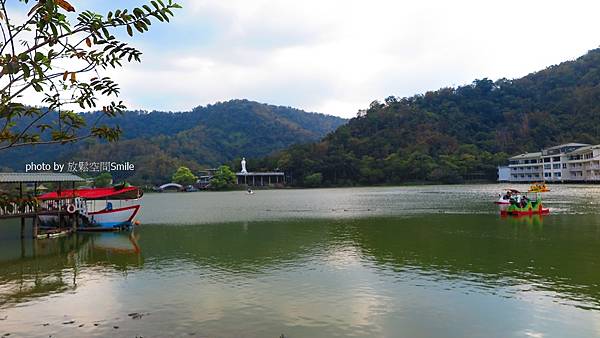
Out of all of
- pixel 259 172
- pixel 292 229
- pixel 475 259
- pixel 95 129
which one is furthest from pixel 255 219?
pixel 259 172

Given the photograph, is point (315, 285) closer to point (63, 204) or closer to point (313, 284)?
point (313, 284)

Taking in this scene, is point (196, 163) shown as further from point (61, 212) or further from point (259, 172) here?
point (61, 212)

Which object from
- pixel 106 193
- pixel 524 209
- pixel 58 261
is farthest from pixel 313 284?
pixel 524 209

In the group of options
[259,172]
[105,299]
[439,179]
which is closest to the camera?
Result: [105,299]

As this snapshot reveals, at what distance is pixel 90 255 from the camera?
910 inches

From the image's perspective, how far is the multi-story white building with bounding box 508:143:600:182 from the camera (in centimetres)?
9025

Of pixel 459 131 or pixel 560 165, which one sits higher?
pixel 459 131

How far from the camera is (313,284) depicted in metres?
15.5

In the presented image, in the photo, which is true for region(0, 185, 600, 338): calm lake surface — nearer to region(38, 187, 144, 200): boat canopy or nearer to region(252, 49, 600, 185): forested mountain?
region(38, 187, 144, 200): boat canopy

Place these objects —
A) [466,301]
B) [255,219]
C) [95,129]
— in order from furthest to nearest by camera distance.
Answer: [255,219]
[466,301]
[95,129]

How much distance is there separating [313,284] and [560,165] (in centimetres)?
10173

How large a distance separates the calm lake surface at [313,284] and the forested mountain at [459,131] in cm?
9623

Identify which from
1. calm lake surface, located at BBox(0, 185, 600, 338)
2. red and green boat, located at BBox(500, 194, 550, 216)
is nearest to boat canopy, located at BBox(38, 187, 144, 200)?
calm lake surface, located at BBox(0, 185, 600, 338)

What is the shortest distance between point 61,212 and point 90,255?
1023cm
